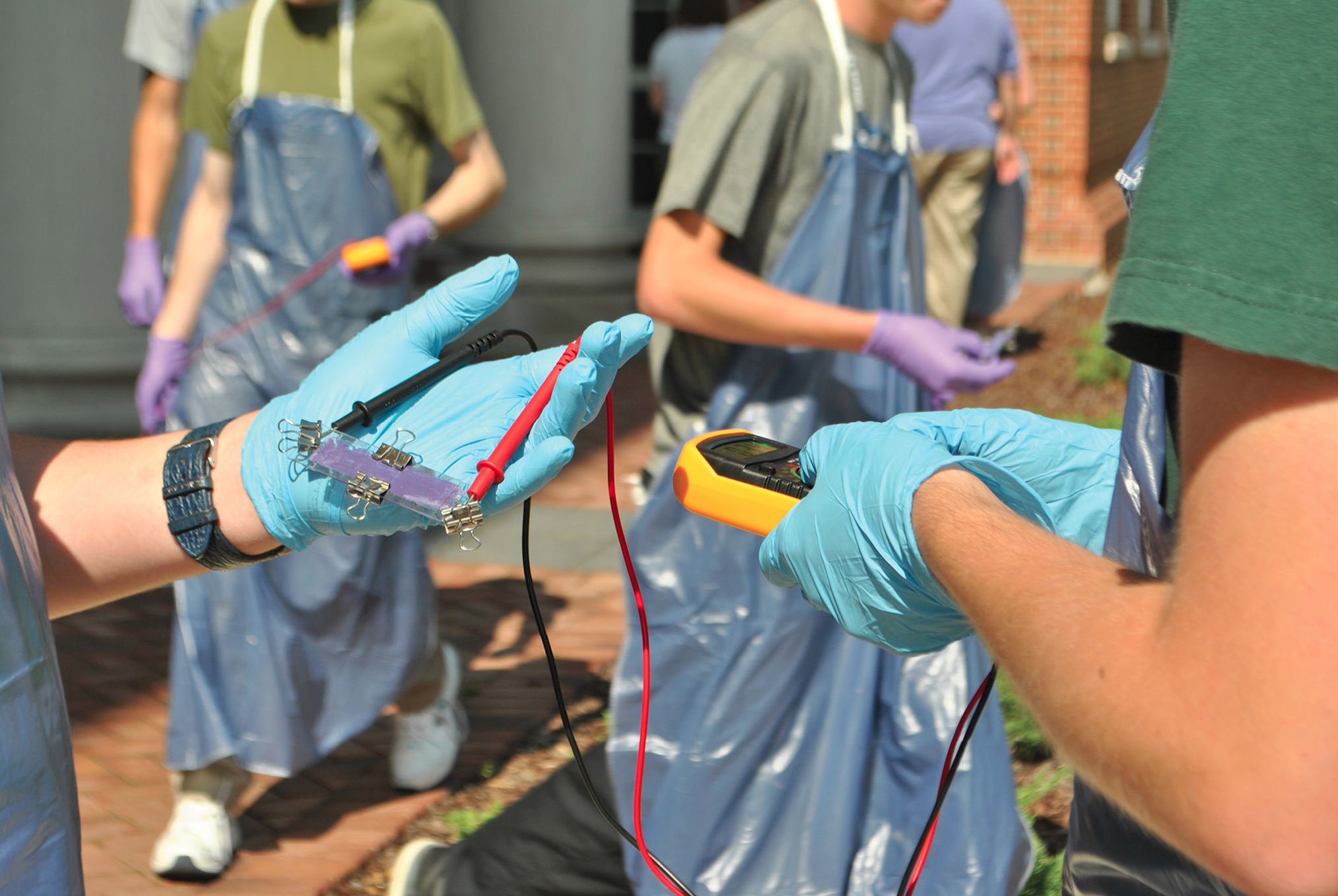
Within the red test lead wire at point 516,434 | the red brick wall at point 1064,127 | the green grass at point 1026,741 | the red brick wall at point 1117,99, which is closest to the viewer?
the red test lead wire at point 516,434

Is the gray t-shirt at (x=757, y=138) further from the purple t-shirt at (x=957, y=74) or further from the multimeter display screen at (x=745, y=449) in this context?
the purple t-shirt at (x=957, y=74)

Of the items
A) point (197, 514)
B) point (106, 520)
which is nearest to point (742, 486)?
point (197, 514)

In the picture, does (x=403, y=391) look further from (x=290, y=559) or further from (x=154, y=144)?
(x=154, y=144)

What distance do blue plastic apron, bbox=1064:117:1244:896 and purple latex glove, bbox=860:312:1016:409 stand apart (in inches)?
40.8

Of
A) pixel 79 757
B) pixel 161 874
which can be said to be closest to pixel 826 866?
pixel 161 874

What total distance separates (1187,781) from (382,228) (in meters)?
2.86

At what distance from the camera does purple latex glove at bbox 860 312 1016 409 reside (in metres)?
2.34

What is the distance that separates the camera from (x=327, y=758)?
351 centimetres

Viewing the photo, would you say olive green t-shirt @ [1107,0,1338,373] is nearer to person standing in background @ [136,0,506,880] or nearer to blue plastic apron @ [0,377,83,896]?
blue plastic apron @ [0,377,83,896]

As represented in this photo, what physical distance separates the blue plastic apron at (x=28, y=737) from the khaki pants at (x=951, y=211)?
685cm

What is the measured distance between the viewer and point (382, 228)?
3348 millimetres

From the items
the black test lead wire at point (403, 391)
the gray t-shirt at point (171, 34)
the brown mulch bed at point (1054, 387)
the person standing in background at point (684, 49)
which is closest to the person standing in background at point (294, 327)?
the gray t-shirt at point (171, 34)

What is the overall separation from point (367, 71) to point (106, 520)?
2.00m

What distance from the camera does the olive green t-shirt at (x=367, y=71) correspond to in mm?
3205
